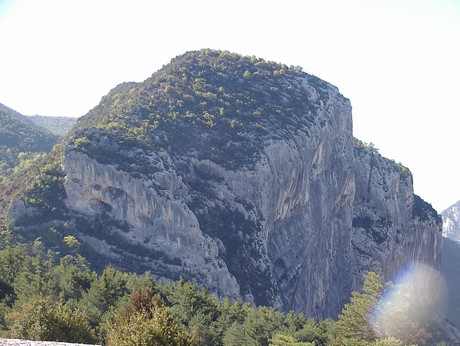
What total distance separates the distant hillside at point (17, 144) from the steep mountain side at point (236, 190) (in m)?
19.9

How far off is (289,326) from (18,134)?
107897 mm

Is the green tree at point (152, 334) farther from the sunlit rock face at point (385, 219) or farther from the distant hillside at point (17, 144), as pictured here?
the sunlit rock face at point (385, 219)

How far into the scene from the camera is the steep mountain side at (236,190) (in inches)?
2931

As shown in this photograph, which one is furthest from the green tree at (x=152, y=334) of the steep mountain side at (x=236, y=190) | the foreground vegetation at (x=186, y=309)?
the steep mountain side at (x=236, y=190)

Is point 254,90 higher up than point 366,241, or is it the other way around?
point 254,90

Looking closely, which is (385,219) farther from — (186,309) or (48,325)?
(48,325)

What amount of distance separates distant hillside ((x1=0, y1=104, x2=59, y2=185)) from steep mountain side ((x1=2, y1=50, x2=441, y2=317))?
782 inches

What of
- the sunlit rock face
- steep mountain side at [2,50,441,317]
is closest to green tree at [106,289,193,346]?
steep mountain side at [2,50,441,317]

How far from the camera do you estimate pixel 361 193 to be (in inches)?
4988

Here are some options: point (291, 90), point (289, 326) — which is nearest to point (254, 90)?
point (291, 90)

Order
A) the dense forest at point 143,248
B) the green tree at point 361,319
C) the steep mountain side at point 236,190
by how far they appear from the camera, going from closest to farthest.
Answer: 1. the dense forest at point 143,248
2. the green tree at point 361,319
3. the steep mountain side at point 236,190

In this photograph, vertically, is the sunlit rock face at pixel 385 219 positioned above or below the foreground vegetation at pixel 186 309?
above

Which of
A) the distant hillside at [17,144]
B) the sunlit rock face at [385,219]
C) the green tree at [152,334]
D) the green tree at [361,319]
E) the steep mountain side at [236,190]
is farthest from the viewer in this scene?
the distant hillside at [17,144]

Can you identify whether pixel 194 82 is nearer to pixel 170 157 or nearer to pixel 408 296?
pixel 170 157
